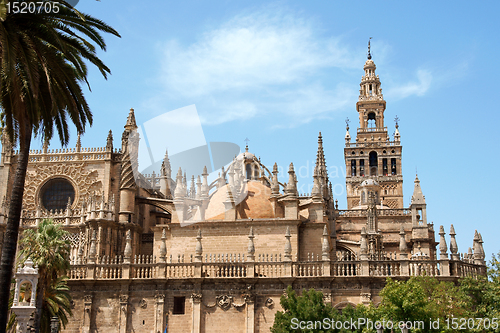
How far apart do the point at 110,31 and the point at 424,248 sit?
37154 millimetres

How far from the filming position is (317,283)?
107 feet

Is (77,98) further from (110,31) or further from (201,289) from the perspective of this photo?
(201,289)

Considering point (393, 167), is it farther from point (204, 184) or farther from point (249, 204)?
point (249, 204)

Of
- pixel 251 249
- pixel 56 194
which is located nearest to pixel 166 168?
pixel 56 194

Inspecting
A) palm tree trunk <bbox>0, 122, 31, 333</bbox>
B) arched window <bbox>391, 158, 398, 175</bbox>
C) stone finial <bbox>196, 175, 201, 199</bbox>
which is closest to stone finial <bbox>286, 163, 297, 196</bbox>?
stone finial <bbox>196, 175, 201, 199</bbox>

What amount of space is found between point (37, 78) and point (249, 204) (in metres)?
22.6

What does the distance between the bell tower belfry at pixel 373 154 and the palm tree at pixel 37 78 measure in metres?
57.6

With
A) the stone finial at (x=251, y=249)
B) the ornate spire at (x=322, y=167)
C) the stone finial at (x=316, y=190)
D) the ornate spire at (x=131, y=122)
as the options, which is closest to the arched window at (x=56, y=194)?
the ornate spire at (x=131, y=122)

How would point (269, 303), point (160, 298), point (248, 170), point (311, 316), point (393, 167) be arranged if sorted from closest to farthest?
point (311, 316) → point (269, 303) → point (160, 298) → point (248, 170) → point (393, 167)

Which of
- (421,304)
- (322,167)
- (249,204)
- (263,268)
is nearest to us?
(421,304)

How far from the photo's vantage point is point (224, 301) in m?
33.1

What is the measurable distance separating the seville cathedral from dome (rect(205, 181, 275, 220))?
0.07m

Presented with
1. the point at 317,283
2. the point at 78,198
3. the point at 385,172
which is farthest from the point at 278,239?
the point at 385,172

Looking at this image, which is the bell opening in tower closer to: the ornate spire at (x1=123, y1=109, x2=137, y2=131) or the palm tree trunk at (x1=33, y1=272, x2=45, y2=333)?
the ornate spire at (x1=123, y1=109, x2=137, y2=131)
